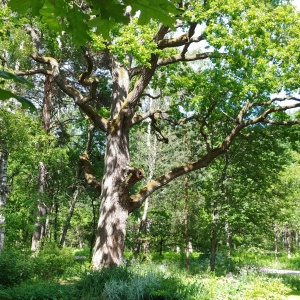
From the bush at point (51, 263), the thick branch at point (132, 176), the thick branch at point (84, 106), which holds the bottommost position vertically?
the bush at point (51, 263)

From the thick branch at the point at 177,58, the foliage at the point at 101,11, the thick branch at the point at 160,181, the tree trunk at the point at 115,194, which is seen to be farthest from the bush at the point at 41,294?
the thick branch at the point at 177,58

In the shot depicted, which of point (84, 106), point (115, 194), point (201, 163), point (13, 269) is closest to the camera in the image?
point (13, 269)

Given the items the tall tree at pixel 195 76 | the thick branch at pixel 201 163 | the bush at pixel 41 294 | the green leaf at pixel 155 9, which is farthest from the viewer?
the thick branch at pixel 201 163

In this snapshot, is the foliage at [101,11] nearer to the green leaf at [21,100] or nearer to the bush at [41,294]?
the green leaf at [21,100]

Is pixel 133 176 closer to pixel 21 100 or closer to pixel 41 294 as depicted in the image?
pixel 41 294

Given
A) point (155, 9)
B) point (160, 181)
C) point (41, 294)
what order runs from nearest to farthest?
point (155, 9)
point (41, 294)
point (160, 181)

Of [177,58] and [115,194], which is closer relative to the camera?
[115,194]

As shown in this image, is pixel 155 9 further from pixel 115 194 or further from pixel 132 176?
pixel 115 194

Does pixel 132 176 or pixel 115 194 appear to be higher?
pixel 132 176

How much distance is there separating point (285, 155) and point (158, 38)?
23.4 ft

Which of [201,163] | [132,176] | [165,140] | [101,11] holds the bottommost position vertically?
[101,11]

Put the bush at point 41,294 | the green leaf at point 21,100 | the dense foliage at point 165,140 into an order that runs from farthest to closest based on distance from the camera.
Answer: the dense foliage at point 165,140 → the bush at point 41,294 → the green leaf at point 21,100

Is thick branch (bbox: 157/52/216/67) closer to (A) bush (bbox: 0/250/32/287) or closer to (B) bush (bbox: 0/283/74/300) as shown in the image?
(B) bush (bbox: 0/283/74/300)

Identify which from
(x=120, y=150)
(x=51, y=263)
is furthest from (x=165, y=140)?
(x=51, y=263)
